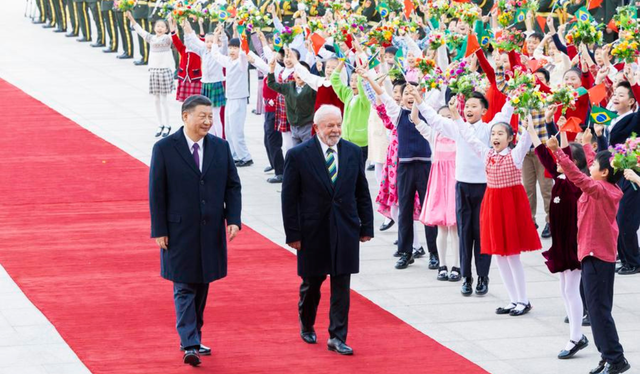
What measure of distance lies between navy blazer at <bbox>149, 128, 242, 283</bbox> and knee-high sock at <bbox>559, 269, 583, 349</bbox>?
2.46 m

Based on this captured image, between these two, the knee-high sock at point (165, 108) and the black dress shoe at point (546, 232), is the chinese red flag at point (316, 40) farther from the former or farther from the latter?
the knee-high sock at point (165, 108)

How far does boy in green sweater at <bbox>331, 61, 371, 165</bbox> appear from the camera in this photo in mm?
13836

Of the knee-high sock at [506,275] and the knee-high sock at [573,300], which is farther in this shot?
the knee-high sock at [506,275]

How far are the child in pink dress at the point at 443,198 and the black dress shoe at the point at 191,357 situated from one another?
322 centimetres

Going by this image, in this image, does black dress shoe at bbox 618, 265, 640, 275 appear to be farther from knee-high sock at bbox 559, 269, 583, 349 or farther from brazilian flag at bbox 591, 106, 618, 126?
knee-high sock at bbox 559, 269, 583, 349

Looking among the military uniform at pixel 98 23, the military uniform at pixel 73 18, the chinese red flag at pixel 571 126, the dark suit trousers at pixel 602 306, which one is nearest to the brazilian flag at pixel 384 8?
the chinese red flag at pixel 571 126

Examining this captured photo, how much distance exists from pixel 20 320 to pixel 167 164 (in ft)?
6.67

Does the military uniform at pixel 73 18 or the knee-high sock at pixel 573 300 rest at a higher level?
the military uniform at pixel 73 18

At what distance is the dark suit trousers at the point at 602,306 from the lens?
8.66 meters

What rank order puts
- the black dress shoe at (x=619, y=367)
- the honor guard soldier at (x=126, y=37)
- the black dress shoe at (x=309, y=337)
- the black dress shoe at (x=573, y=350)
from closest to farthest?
the black dress shoe at (x=619, y=367) < the black dress shoe at (x=573, y=350) < the black dress shoe at (x=309, y=337) < the honor guard soldier at (x=126, y=37)

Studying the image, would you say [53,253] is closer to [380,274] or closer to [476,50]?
[380,274]

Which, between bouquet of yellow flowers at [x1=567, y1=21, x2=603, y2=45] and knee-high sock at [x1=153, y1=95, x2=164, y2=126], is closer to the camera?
bouquet of yellow flowers at [x1=567, y1=21, x2=603, y2=45]

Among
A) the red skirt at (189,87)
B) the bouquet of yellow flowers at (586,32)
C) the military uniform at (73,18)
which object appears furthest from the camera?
the military uniform at (73,18)

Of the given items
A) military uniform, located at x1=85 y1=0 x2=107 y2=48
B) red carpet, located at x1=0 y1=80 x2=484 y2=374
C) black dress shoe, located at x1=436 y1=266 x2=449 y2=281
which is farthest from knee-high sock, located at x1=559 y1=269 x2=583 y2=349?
military uniform, located at x1=85 y1=0 x2=107 y2=48
